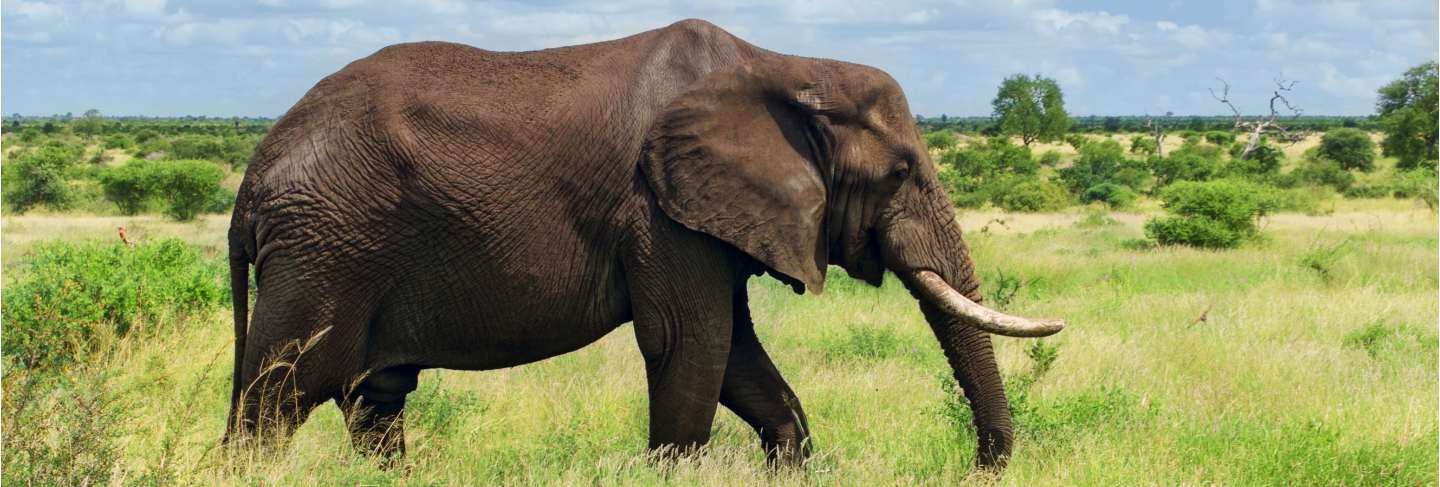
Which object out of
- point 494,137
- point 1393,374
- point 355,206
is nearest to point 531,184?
point 494,137

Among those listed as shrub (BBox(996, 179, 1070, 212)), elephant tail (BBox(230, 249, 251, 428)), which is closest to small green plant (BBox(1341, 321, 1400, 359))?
elephant tail (BBox(230, 249, 251, 428))

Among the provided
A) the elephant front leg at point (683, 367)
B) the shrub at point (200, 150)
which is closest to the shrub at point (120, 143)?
the shrub at point (200, 150)

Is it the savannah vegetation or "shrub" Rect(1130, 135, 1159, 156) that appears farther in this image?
"shrub" Rect(1130, 135, 1159, 156)

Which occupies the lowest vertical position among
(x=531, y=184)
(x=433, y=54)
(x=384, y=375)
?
(x=384, y=375)

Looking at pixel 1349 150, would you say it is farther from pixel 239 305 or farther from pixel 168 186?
pixel 239 305

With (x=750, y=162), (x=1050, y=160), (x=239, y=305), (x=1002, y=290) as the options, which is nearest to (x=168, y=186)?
(x=1002, y=290)

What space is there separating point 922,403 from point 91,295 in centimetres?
578

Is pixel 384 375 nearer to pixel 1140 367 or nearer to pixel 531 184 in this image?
pixel 531 184

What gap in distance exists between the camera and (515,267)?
5.38 meters

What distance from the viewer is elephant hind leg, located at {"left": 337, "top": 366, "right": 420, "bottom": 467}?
19.0 feet

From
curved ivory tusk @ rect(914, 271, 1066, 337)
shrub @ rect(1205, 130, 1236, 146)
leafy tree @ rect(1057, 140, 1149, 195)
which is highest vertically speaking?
curved ivory tusk @ rect(914, 271, 1066, 337)

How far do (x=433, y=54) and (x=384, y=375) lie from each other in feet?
4.57

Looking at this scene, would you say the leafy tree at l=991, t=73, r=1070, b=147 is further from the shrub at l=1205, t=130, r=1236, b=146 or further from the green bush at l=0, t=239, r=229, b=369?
the green bush at l=0, t=239, r=229, b=369

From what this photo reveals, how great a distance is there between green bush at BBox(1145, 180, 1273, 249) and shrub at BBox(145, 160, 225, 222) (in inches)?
844
